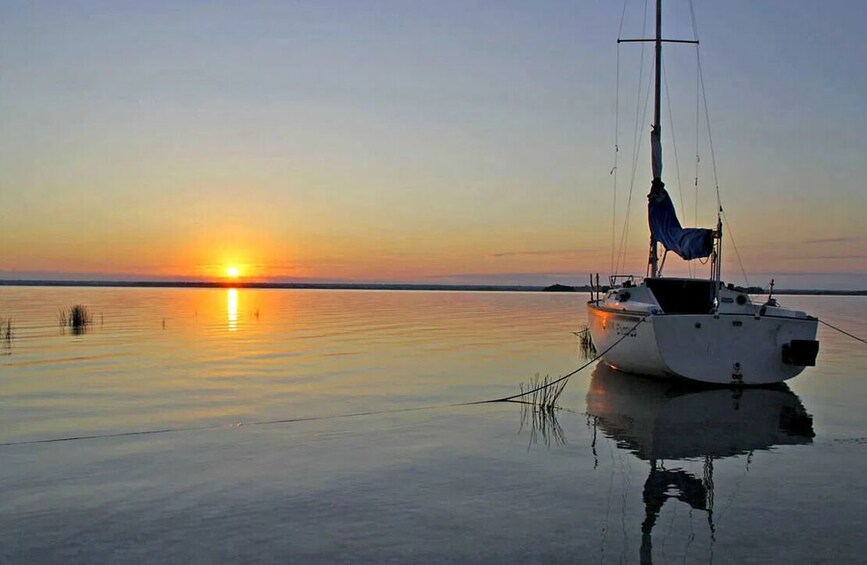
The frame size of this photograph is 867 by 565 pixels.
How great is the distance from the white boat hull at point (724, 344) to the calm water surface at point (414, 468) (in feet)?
1.47

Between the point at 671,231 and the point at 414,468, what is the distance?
13.2 meters

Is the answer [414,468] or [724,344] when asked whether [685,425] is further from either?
[414,468]

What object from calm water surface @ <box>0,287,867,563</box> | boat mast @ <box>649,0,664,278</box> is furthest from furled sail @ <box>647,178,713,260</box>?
calm water surface @ <box>0,287,867,563</box>

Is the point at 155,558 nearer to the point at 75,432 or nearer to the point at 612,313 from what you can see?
the point at 75,432

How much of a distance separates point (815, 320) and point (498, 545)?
12.1 meters

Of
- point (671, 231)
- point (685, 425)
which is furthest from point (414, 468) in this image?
point (671, 231)

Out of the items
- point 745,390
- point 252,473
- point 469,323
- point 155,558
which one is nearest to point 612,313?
point 745,390

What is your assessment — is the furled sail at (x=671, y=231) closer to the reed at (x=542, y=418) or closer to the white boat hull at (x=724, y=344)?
the white boat hull at (x=724, y=344)

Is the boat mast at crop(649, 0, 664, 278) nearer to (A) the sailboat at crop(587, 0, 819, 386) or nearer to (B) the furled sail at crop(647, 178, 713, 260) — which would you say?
(B) the furled sail at crop(647, 178, 713, 260)

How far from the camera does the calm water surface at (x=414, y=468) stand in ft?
21.8

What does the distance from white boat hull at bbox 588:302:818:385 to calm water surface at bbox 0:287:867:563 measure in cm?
45

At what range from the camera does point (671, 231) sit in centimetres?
2031

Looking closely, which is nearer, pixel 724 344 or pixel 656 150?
pixel 724 344

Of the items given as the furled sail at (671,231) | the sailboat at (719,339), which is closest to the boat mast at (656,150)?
the furled sail at (671,231)
